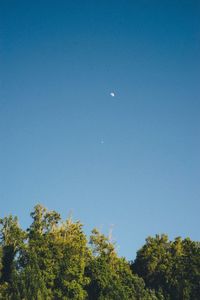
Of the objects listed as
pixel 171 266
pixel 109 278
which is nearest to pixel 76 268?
pixel 109 278

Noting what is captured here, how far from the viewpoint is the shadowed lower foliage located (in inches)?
2464

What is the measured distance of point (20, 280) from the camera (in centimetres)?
6147

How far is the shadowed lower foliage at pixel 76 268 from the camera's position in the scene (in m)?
62.6

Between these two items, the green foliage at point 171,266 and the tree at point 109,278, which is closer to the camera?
the tree at point 109,278

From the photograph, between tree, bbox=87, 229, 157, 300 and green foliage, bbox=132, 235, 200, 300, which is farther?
green foliage, bbox=132, 235, 200, 300

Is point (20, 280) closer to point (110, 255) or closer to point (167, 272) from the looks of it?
point (110, 255)

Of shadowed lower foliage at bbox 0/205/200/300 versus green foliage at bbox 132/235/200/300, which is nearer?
shadowed lower foliage at bbox 0/205/200/300

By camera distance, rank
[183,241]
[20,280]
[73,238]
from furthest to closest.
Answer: [183,241] → [73,238] → [20,280]

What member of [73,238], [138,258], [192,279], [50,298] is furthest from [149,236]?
[50,298]

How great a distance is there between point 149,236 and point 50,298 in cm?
2354

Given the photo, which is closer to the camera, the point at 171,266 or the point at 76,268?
the point at 76,268

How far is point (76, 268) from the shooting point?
65.8 m

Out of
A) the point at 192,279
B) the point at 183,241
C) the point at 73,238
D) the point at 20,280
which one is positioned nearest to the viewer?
the point at 20,280

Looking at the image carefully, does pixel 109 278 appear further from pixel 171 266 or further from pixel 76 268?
pixel 171 266
